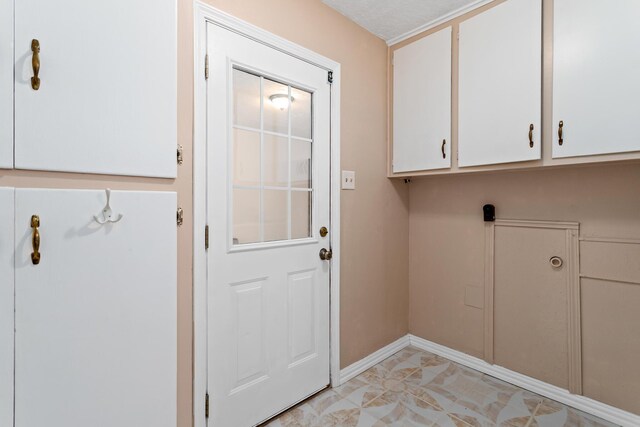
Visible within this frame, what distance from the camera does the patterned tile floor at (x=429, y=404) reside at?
1.67 meters

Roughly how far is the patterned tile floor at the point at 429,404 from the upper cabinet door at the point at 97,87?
60.9 inches

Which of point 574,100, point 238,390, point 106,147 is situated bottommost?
point 238,390

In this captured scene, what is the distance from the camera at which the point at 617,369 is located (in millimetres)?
1682

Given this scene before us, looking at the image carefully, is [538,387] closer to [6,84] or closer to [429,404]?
[429,404]

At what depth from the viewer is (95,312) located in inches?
43.7

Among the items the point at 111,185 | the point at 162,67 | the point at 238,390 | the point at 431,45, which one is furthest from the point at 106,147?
the point at 431,45

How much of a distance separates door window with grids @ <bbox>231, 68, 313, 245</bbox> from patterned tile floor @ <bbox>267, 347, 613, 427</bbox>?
1.01 meters

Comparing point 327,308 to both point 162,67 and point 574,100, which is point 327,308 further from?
point 574,100

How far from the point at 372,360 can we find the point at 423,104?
188cm

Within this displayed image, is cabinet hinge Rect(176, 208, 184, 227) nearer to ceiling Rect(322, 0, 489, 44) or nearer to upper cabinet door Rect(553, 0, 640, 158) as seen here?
ceiling Rect(322, 0, 489, 44)

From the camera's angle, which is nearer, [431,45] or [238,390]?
[238,390]

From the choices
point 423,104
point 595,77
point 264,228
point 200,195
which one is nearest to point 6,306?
point 200,195

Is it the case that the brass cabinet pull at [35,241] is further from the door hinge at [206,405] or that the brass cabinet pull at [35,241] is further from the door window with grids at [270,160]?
the door hinge at [206,405]

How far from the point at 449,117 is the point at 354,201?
32.8 inches
